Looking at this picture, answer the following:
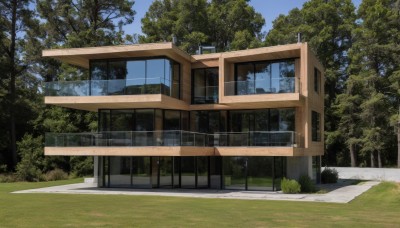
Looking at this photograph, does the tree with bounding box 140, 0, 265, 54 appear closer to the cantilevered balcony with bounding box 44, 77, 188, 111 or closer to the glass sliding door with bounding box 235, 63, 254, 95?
the glass sliding door with bounding box 235, 63, 254, 95

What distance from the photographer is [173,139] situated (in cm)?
2584

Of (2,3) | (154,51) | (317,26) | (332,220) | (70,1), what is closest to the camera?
(332,220)

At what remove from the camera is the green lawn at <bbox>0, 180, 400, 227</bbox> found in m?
13.6

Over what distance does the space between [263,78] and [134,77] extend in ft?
25.0

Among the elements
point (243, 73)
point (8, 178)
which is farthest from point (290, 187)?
point (8, 178)

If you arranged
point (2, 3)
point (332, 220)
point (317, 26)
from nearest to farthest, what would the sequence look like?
point (332, 220) < point (2, 3) < point (317, 26)

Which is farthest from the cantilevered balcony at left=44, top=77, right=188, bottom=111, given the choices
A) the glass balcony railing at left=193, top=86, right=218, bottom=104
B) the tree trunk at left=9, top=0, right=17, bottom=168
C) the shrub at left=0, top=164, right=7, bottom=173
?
the tree trunk at left=9, top=0, right=17, bottom=168

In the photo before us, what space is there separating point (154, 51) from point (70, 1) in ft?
88.3

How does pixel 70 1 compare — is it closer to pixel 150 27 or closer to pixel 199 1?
pixel 150 27

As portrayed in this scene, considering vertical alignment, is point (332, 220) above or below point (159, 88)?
below

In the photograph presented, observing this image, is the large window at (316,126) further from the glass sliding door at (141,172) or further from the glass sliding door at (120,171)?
the glass sliding door at (120,171)

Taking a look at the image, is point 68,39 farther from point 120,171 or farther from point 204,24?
point 120,171

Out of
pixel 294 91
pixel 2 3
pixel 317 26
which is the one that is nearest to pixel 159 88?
pixel 294 91

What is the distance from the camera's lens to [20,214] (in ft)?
50.0
